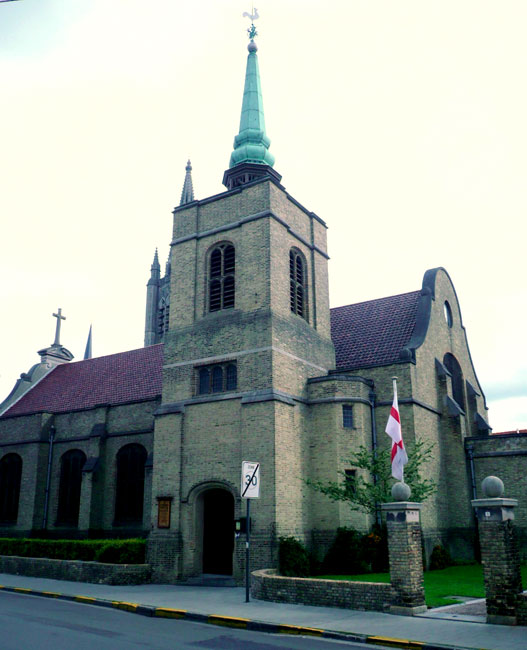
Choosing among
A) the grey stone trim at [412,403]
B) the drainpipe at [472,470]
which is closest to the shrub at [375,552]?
the grey stone trim at [412,403]

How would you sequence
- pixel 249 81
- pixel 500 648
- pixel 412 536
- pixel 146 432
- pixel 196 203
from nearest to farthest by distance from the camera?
pixel 500 648, pixel 412 536, pixel 196 203, pixel 146 432, pixel 249 81

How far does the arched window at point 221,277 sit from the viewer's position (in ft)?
81.5

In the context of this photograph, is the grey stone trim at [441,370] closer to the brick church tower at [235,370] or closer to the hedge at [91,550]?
the brick church tower at [235,370]

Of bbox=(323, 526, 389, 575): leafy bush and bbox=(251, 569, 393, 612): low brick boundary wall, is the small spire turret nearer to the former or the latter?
bbox=(323, 526, 389, 575): leafy bush

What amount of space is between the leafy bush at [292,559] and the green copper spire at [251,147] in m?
16.0

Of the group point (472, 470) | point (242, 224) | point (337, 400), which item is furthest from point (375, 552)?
point (242, 224)

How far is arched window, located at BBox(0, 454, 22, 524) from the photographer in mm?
32500

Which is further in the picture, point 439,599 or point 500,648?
point 439,599

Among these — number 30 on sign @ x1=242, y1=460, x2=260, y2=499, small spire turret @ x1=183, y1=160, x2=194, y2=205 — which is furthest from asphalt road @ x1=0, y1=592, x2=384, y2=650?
small spire turret @ x1=183, y1=160, x2=194, y2=205

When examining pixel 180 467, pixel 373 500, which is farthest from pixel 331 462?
pixel 180 467

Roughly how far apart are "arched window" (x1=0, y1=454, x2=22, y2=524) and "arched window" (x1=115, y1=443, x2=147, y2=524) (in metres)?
6.85

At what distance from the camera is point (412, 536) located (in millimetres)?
13781

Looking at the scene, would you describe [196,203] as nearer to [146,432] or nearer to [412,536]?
[146,432]

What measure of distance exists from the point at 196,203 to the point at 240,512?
43.4ft
